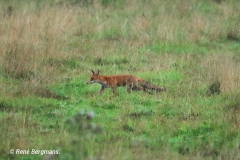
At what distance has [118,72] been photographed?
1047 cm

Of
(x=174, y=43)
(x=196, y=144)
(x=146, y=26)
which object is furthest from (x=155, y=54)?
(x=196, y=144)

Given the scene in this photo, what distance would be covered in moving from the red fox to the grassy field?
191 mm

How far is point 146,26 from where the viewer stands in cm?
1401

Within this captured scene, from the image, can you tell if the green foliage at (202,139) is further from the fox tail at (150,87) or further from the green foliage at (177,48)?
the green foliage at (177,48)

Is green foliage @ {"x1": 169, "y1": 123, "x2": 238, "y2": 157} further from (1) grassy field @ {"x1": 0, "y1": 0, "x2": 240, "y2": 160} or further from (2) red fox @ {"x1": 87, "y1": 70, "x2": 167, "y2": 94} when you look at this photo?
(2) red fox @ {"x1": 87, "y1": 70, "x2": 167, "y2": 94}

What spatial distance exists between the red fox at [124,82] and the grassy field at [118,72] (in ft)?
0.63

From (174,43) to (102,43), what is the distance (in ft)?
5.39

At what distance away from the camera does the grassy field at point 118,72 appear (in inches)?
246

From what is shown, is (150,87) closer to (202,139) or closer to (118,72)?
(118,72)

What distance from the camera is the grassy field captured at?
6258mm

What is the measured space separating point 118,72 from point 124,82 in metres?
1.55

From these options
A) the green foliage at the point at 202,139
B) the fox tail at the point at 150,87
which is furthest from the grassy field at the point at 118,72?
the fox tail at the point at 150,87

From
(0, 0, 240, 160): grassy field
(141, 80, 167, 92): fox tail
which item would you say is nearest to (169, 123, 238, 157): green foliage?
(0, 0, 240, 160): grassy field

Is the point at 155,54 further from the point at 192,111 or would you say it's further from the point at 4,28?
the point at 192,111
